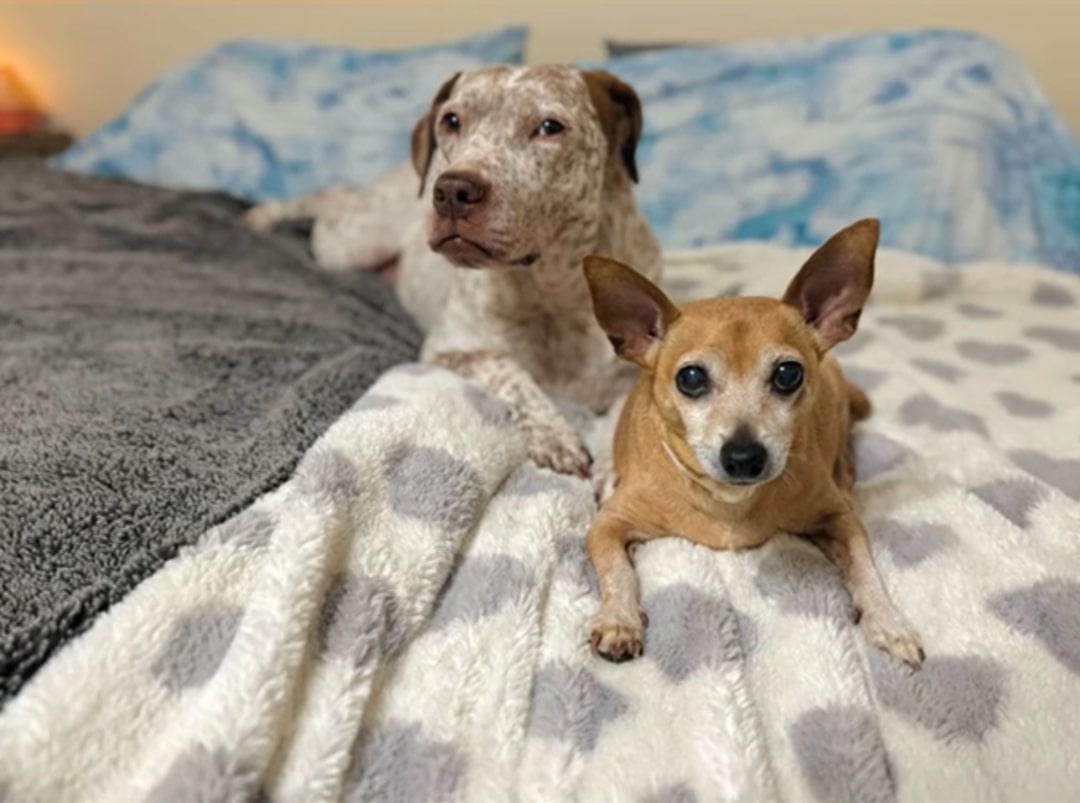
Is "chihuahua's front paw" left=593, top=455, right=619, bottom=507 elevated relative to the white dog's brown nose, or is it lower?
lower

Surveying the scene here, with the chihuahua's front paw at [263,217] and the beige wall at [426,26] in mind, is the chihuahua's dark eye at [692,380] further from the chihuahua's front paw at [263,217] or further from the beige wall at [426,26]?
the beige wall at [426,26]

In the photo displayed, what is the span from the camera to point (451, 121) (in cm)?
208

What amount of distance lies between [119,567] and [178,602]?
11cm

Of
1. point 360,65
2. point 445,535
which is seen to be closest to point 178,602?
point 445,535

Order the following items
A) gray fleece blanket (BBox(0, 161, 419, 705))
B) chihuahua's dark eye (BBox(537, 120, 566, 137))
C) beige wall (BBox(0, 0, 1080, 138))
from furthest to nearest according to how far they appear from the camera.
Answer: beige wall (BBox(0, 0, 1080, 138)) < chihuahua's dark eye (BBox(537, 120, 566, 137)) < gray fleece blanket (BBox(0, 161, 419, 705))

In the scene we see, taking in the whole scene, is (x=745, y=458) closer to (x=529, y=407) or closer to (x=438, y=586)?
(x=438, y=586)

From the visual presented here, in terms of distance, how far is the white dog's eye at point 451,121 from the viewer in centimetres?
207

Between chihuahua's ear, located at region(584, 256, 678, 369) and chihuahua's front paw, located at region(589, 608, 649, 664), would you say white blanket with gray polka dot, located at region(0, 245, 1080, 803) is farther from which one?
chihuahua's ear, located at region(584, 256, 678, 369)

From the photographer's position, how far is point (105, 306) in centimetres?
238

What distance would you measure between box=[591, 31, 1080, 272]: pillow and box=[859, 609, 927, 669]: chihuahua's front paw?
194cm

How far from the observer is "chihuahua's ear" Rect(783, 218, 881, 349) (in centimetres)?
138

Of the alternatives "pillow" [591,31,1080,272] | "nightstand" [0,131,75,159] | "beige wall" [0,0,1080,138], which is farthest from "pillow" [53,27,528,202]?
"pillow" [591,31,1080,272]

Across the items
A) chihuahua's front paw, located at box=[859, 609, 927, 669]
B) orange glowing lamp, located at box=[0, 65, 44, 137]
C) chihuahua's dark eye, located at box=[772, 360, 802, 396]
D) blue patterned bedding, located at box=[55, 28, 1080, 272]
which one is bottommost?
orange glowing lamp, located at box=[0, 65, 44, 137]

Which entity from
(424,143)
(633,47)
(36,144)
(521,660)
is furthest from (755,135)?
(36,144)
